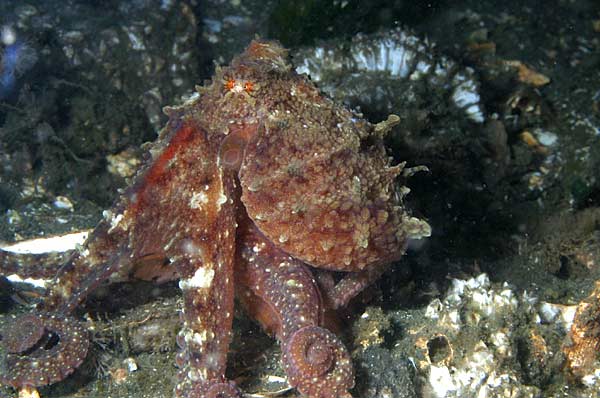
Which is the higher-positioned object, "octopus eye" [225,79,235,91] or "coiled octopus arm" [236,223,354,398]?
"octopus eye" [225,79,235,91]

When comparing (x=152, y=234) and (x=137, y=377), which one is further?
(x=137, y=377)

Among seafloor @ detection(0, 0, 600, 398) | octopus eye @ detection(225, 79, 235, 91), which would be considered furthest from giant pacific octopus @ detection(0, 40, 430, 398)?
seafloor @ detection(0, 0, 600, 398)

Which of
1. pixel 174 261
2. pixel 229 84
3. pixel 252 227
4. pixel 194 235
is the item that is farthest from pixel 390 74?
pixel 174 261

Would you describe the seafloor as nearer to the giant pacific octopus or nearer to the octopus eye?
the giant pacific octopus

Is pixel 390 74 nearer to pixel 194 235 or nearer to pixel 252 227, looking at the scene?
pixel 252 227

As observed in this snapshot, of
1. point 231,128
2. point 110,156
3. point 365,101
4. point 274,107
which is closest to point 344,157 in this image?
point 274,107

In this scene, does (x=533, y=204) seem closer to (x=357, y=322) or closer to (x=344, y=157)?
(x=357, y=322)

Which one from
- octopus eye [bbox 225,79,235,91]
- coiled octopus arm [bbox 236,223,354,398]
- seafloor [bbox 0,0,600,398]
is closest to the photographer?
coiled octopus arm [bbox 236,223,354,398]
